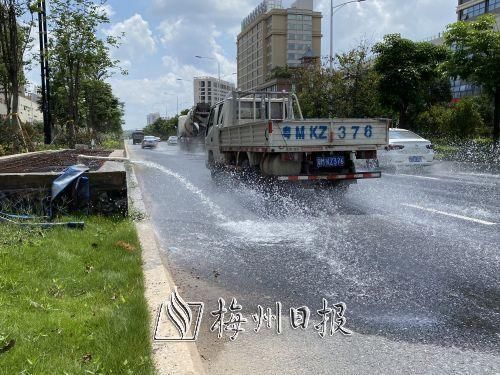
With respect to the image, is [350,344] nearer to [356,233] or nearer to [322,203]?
[356,233]

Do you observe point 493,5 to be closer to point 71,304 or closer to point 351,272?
point 351,272

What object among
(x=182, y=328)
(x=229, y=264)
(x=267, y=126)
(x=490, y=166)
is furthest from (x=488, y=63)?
(x=182, y=328)

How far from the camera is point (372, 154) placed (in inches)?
403

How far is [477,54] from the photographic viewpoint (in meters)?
Result: 23.3

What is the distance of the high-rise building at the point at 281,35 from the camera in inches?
4914

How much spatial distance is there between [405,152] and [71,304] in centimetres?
1369

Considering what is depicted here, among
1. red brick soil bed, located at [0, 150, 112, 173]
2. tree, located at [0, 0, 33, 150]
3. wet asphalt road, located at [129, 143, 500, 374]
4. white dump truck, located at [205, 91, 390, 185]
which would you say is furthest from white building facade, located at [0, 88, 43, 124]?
wet asphalt road, located at [129, 143, 500, 374]

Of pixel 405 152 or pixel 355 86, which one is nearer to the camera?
pixel 405 152

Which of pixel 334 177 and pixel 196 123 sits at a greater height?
pixel 196 123

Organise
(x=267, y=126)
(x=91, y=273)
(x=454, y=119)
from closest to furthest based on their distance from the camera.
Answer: (x=91, y=273) < (x=267, y=126) < (x=454, y=119)

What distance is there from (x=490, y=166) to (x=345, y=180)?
12.2m

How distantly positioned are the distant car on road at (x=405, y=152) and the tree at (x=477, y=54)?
8882 mm

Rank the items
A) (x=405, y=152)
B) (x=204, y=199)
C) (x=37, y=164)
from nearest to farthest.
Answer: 1. (x=37, y=164)
2. (x=204, y=199)
3. (x=405, y=152)

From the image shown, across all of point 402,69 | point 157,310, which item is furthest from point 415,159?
point 402,69
